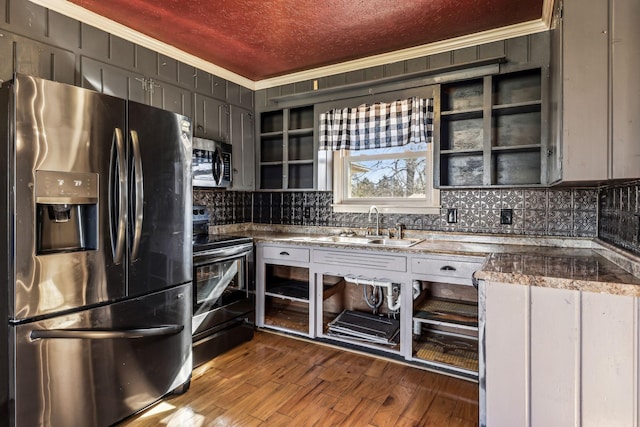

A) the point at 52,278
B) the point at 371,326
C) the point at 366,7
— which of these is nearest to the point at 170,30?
the point at 366,7

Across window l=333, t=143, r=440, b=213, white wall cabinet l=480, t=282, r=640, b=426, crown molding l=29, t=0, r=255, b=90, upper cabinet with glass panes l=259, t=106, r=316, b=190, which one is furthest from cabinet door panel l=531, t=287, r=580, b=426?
crown molding l=29, t=0, r=255, b=90

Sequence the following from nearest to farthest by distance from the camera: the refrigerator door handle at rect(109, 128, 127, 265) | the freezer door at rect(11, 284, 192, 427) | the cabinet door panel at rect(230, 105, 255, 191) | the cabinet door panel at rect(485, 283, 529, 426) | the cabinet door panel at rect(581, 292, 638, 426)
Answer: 1. the cabinet door panel at rect(581, 292, 638, 426)
2. the cabinet door panel at rect(485, 283, 529, 426)
3. the freezer door at rect(11, 284, 192, 427)
4. the refrigerator door handle at rect(109, 128, 127, 265)
5. the cabinet door panel at rect(230, 105, 255, 191)

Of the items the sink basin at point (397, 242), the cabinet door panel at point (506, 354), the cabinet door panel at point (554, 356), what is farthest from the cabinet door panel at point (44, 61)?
the cabinet door panel at point (554, 356)

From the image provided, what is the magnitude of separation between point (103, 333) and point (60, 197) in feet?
2.25

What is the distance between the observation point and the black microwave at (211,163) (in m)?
2.83

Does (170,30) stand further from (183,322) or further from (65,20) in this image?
(183,322)

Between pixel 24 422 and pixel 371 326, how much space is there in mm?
2142

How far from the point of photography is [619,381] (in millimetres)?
1272

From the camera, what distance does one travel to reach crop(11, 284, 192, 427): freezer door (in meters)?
1.52

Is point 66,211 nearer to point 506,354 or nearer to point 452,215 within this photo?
point 506,354

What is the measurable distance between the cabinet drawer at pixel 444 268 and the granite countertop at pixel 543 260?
0.22 feet

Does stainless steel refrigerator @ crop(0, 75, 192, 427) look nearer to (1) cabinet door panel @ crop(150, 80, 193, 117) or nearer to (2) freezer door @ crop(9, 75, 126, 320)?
(2) freezer door @ crop(9, 75, 126, 320)

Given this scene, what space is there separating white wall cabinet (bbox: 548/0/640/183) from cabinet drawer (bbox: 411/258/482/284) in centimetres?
91

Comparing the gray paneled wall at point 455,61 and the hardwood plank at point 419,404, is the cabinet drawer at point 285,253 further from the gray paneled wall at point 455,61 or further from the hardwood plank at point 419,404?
the gray paneled wall at point 455,61
